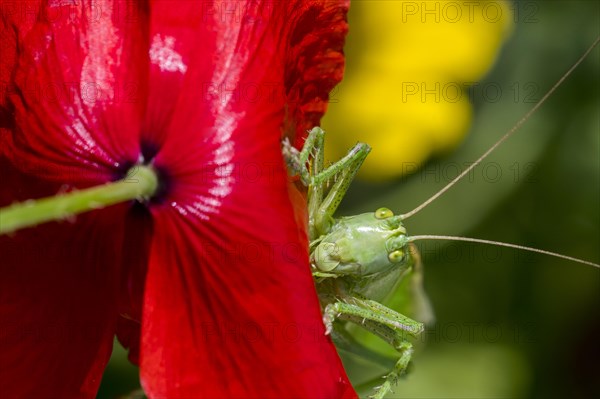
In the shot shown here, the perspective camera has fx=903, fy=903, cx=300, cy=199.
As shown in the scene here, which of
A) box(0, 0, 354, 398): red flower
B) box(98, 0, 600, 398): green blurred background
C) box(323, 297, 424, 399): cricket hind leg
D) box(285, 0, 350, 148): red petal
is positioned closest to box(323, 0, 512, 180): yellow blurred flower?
box(98, 0, 600, 398): green blurred background

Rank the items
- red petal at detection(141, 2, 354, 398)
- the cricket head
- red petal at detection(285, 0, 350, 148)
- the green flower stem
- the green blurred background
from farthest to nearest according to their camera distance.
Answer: the green blurred background
the cricket head
red petal at detection(285, 0, 350, 148)
red petal at detection(141, 2, 354, 398)
the green flower stem

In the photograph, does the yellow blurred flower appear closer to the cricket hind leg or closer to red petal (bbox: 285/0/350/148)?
the cricket hind leg

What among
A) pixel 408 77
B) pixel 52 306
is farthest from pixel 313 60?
pixel 408 77

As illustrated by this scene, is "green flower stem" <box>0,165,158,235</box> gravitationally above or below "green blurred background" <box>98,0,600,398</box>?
above

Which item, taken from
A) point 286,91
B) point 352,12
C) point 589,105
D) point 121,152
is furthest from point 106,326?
point 589,105

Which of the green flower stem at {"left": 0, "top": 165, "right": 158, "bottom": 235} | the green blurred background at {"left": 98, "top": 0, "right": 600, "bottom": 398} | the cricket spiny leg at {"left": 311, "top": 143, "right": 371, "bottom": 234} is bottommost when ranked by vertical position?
the green blurred background at {"left": 98, "top": 0, "right": 600, "bottom": 398}

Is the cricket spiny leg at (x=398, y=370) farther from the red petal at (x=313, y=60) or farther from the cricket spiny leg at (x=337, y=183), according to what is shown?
the red petal at (x=313, y=60)
